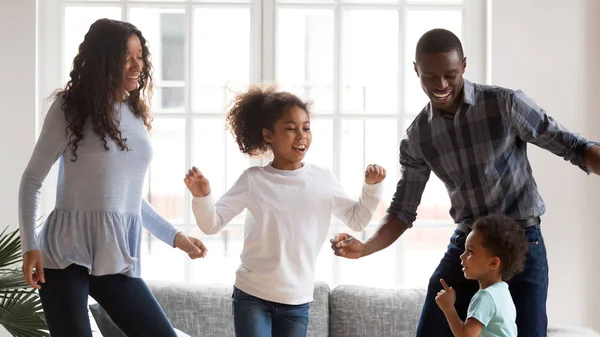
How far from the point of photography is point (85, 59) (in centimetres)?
240

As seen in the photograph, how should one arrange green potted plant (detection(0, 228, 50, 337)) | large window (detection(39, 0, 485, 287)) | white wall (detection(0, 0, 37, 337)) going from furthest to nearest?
large window (detection(39, 0, 485, 287)), white wall (detection(0, 0, 37, 337)), green potted plant (detection(0, 228, 50, 337))

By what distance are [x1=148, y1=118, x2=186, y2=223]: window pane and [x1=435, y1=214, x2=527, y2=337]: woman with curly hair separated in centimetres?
190

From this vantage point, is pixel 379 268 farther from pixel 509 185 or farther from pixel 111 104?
pixel 111 104

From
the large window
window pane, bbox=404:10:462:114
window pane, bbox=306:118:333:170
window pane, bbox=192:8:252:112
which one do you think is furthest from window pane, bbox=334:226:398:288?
window pane, bbox=192:8:252:112

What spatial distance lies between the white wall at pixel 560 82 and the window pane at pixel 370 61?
1.55ft

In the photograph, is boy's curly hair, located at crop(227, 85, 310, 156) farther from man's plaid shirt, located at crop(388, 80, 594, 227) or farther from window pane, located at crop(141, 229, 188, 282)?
window pane, located at crop(141, 229, 188, 282)

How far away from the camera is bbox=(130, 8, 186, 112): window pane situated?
3936 mm

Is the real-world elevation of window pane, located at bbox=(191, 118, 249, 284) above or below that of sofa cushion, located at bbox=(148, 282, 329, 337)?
above

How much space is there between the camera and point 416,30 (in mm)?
3957

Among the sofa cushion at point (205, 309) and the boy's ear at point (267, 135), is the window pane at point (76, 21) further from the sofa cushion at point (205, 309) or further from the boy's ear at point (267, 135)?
the boy's ear at point (267, 135)

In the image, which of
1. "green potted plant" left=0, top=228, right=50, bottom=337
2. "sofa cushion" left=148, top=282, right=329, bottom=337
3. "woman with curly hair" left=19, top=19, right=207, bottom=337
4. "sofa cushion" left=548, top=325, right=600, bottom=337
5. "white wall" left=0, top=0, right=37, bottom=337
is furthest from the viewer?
"white wall" left=0, top=0, right=37, bottom=337

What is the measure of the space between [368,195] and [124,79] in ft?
2.75

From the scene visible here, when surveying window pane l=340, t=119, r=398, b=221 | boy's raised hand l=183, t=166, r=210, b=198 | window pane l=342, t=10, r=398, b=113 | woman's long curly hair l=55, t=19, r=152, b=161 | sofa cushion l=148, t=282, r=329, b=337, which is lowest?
sofa cushion l=148, t=282, r=329, b=337

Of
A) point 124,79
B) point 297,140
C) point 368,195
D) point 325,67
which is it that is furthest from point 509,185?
point 325,67
